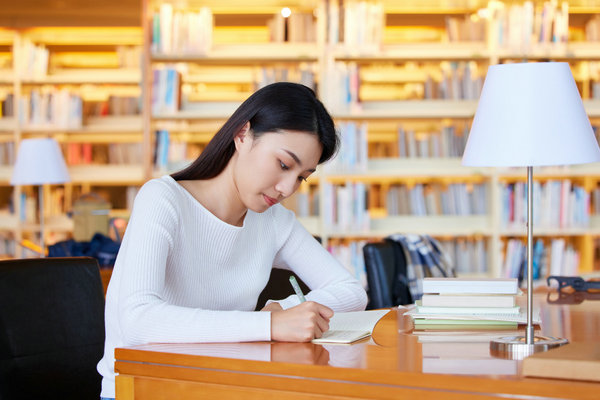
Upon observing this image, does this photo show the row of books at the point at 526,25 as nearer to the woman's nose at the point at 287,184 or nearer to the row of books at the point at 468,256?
the row of books at the point at 468,256

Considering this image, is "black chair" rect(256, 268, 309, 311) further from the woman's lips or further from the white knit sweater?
the woman's lips

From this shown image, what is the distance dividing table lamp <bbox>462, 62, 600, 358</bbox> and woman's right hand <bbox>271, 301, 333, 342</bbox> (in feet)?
0.97

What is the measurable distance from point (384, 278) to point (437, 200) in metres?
2.28

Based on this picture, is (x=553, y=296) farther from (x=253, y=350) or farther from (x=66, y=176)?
(x=66, y=176)

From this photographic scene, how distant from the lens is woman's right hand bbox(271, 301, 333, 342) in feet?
4.47

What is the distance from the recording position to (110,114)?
567 cm

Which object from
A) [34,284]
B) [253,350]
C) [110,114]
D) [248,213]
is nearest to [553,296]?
[248,213]

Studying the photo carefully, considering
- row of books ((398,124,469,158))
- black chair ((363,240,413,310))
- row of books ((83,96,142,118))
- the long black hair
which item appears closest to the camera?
the long black hair

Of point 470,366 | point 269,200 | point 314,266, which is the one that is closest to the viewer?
point 470,366

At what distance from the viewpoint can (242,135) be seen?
66.6 inches

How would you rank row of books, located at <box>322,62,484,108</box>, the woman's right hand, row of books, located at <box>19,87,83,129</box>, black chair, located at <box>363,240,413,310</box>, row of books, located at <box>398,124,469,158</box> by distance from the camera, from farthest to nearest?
1. row of books, located at <box>19,87,83,129</box>
2. row of books, located at <box>398,124,469,158</box>
3. row of books, located at <box>322,62,484,108</box>
4. black chair, located at <box>363,240,413,310</box>
5. the woman's right hand

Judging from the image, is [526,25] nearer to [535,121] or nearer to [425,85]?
[425,85]

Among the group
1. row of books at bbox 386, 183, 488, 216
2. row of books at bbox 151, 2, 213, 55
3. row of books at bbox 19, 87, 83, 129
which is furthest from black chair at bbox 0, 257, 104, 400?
row of books at bbox 19, 87, 83, 129

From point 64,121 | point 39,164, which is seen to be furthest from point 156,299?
point 64,121
